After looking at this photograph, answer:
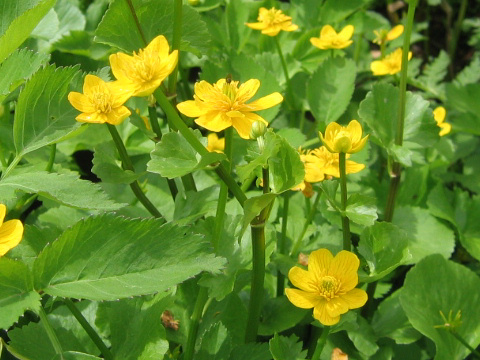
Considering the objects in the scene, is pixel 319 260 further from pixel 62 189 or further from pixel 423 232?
pixel 423 232

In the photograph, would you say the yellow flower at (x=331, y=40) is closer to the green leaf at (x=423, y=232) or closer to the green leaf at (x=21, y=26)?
the green leaf at (x=423, y=232)

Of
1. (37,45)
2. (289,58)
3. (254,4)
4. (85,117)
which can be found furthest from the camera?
(254,4)

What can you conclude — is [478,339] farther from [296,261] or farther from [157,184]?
[157,184]

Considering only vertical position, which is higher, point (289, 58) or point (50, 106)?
point (50, 106)

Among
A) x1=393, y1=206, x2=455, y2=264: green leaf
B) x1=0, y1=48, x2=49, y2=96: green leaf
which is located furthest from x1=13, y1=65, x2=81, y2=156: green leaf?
x1=393, y1=206, x2=455, y2=264: green leaf

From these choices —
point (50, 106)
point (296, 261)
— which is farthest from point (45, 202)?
point (296, 261)

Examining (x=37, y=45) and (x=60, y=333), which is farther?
(x=37, y=45)

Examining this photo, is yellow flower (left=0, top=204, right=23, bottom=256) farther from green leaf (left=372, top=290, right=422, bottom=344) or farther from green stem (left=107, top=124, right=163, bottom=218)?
green leaf (left=372, top=290, right=422, bottom=344)
